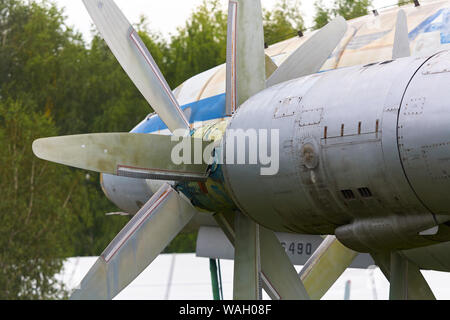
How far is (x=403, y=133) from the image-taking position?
483cm

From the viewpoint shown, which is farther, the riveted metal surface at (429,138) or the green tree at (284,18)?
the green tree at (284,18)

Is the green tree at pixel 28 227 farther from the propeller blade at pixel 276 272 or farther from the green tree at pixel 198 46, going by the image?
the green tree at pixel 198 46

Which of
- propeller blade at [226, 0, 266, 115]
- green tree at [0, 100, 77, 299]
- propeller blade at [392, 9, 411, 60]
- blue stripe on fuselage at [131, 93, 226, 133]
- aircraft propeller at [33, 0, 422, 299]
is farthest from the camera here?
green tree at [0, 100, 77, 299]

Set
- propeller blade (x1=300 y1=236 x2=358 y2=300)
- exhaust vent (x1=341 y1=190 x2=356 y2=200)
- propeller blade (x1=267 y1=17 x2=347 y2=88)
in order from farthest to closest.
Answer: propeller blade (x1=300 y1=236 x2=358 y2=300) < propeller blade (x1=267 y1=17 x2=347 y2=88) < exhaust vent (x1=341 y1=190 x2=356 y2=200)

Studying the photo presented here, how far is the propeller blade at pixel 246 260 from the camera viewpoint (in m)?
6.33

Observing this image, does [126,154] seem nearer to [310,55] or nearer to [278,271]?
[278,271]

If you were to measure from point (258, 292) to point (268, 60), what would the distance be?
2367 mm

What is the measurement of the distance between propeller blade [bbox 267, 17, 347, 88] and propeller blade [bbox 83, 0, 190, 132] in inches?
36.6

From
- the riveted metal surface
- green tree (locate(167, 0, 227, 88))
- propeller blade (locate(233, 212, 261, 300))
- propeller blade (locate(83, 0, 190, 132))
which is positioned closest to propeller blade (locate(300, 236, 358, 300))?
propeller blade (locate(233, 212, 261, 300))

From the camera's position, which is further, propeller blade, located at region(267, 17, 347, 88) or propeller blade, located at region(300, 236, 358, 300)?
propeller blade, located at region(300, 236, 358, 300)

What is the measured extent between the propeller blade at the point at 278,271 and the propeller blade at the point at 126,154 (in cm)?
89

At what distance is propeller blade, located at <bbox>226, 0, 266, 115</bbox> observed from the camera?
261 inches

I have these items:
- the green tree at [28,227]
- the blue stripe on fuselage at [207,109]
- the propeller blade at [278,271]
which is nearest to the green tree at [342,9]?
the green tree at [28,227]

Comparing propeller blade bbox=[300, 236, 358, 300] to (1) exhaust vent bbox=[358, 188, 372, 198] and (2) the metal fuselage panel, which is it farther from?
(1) exhaust vent bbox=[358, 188, 372, 198]
